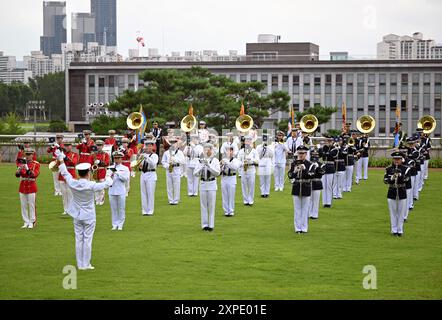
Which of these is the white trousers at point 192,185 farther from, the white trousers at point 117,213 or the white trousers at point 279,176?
the white trousers at point 117,213

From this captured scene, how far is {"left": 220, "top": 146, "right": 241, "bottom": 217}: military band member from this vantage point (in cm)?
2169

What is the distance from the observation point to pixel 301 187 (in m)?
18.8

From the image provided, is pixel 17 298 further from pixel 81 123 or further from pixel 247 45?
pixel 247 45

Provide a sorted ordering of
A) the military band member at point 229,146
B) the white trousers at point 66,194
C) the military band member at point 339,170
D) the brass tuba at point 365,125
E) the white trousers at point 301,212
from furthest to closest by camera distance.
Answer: the brass tuba at point 365,125
the military band member at point 339,170
the military band member at point 229,146
the white trousers at point 66,194
the white trousers at point 301,212

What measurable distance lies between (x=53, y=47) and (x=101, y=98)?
6382 cm

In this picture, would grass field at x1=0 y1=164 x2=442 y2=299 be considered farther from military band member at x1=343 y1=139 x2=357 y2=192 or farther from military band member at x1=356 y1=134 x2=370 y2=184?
military band member at x1=356 y1=134 x2=370 y2=184

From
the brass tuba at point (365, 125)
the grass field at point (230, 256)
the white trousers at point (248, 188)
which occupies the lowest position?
the grass field at point (230, 256)

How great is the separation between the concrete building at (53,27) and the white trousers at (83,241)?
263ft

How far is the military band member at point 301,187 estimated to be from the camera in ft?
61.8

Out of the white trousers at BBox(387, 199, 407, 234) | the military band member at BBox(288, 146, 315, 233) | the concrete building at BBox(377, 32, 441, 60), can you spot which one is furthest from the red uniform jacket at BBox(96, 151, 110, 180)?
the concrete building at BBox(377, 32, 441, 60)

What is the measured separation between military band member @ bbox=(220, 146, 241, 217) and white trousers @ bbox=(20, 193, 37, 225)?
16.2ft

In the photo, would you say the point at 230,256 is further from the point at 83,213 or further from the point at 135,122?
the point at 135,122

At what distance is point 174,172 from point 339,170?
556 cm

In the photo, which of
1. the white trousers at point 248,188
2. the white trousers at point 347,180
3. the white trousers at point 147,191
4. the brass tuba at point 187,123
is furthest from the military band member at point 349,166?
the white trousers at point 147,191
